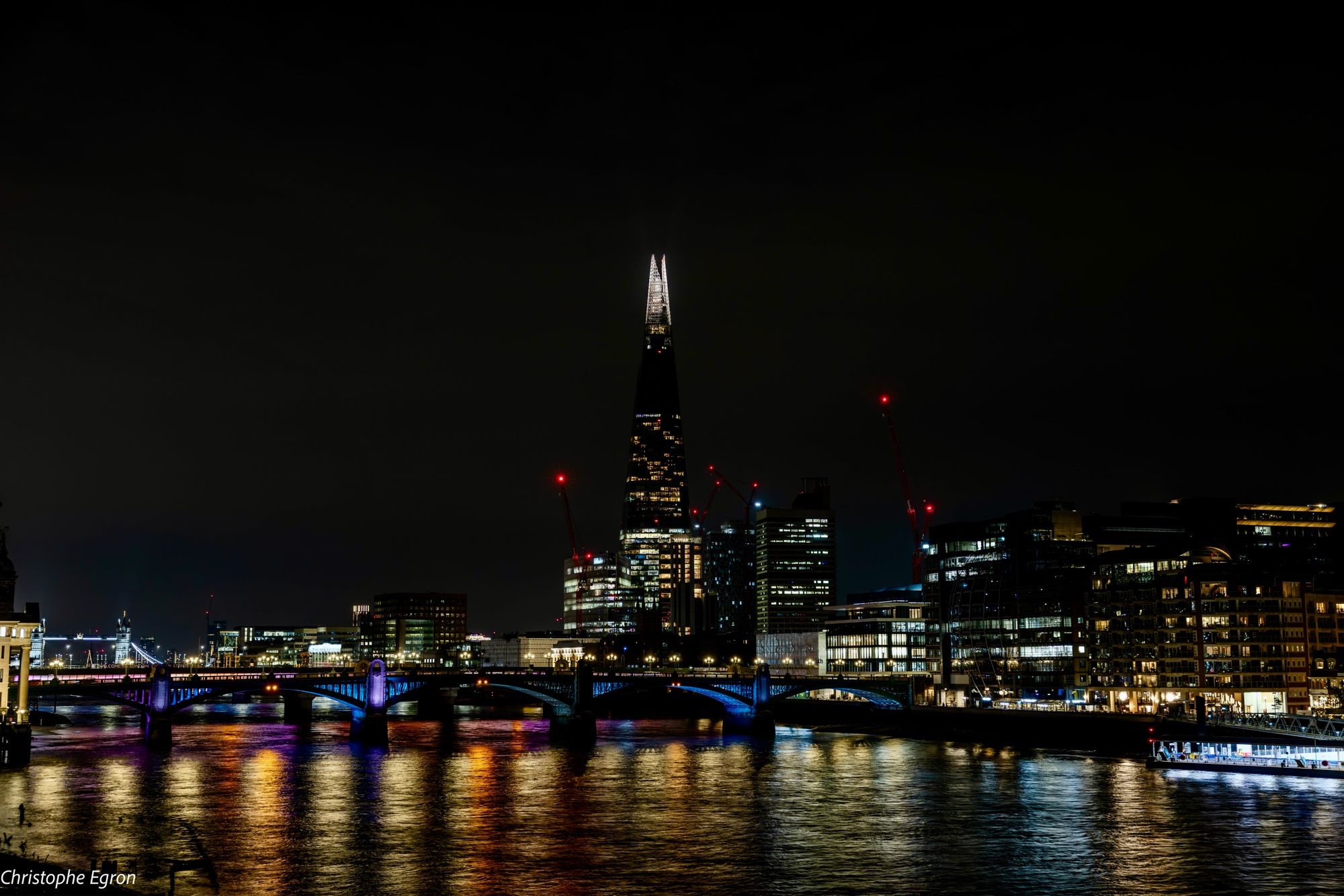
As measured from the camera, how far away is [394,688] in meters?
174

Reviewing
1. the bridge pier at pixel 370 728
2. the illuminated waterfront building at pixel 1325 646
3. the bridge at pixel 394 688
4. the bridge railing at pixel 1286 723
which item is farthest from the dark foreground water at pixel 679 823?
the illuminated waterfront building at pixel 1325 646

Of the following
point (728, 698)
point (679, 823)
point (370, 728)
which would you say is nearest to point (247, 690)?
point (370, 728)

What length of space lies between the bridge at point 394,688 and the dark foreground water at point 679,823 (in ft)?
58.1

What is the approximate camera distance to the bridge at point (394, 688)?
157m

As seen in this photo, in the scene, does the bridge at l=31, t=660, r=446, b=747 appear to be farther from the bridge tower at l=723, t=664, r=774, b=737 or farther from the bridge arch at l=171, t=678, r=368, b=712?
the bridge tower at l=723, t=664, r=774, b=737

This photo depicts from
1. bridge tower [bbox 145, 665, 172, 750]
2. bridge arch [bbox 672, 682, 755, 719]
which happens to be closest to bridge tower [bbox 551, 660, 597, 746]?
bridge arch [bbox 672, 682, 755, 719]

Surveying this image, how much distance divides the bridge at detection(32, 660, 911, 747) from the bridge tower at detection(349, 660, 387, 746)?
113mm

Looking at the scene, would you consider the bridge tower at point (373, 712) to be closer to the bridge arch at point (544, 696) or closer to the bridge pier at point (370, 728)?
the bridge pier at point (370, 728)

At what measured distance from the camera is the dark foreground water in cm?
6875

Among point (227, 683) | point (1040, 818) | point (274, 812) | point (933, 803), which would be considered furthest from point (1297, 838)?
point (227, 683)

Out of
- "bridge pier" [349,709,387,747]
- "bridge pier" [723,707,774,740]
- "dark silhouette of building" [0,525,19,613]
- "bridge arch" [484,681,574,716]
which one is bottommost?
"bridge pier" [723,707,774,740]

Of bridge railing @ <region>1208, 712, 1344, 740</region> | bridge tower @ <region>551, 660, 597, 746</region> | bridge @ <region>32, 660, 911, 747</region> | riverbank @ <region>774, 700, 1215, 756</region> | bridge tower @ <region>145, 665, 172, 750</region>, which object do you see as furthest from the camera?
bridge tower @ <region>551, 660, 597, 746</region>

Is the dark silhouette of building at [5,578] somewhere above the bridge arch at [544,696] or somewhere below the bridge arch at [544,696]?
above

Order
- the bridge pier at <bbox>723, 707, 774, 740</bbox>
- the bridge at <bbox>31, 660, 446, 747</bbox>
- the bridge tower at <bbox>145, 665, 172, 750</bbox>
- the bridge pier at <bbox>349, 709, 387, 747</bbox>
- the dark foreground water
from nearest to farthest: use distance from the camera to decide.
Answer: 1. the dark foreground water
2. the bridge tower at <bbox>145, 665, 172, 750</bbox>
3. the bridge at <bbox>31, 660, 446, 747</bbox>
4. the bridge pier at <bbox>349, 709, 387, 747</bbox>
5. the bridge pier at <bbox>723, 707, 774, 740</bbox>
